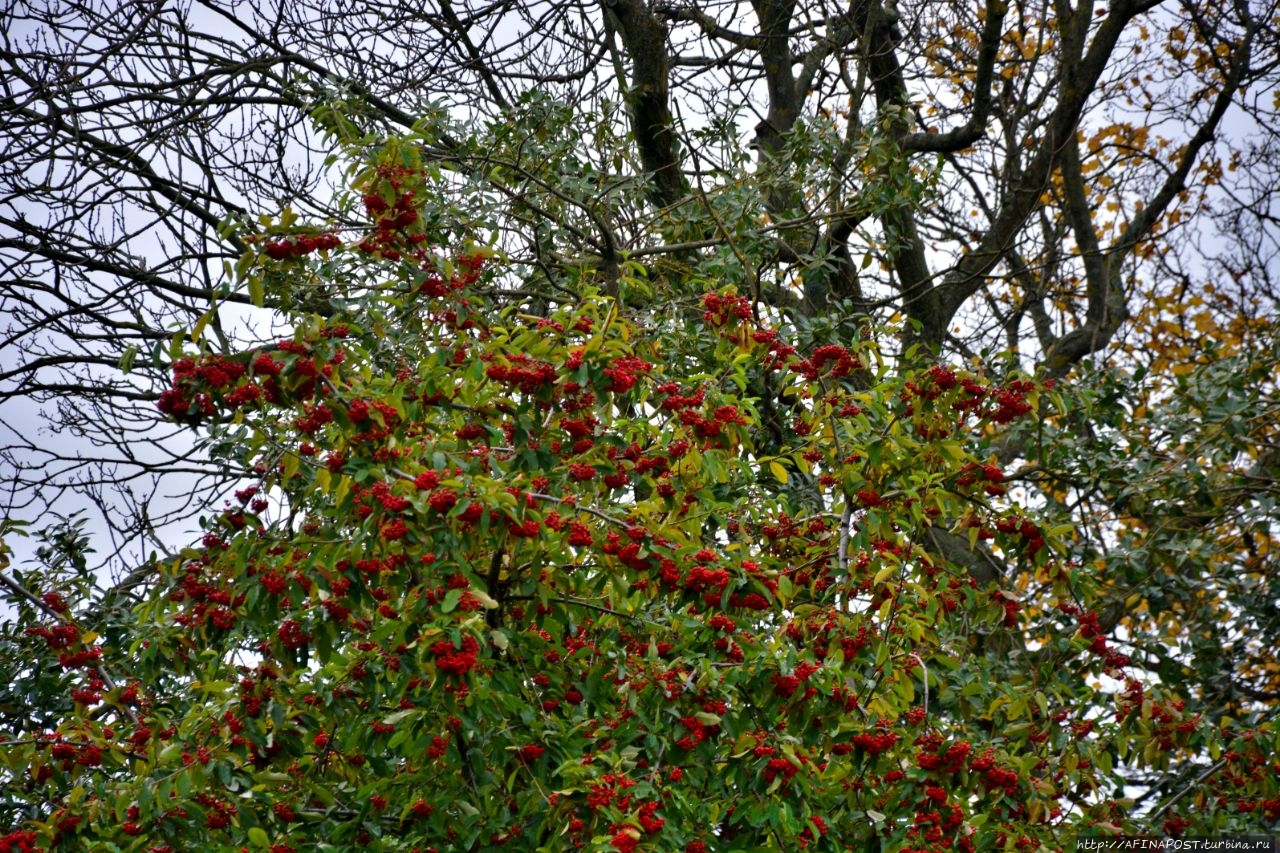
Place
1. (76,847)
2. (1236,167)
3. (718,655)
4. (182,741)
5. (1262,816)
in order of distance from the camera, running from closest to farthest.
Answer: (718,655) → (182,741) → (76,847) → (1262,816) → (1236,167)

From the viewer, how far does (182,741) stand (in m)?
3.19

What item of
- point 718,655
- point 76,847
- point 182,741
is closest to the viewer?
point 718,655

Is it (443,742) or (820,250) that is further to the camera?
(820,250)

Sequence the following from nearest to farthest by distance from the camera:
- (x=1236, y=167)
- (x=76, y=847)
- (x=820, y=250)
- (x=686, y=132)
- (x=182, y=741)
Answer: (x=182, y=741) < (x=76, y=847) < (x=820, y=250) < (x=686, y=132) < (x=1236, y=167)

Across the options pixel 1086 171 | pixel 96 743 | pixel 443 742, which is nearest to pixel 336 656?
pixel 443 742

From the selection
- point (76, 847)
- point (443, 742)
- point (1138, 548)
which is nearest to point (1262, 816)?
point (1138, 548)

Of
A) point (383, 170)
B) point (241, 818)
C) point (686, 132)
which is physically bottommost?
point (241, 818)

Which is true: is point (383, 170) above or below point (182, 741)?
above

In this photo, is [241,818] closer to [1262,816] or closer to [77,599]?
[77,599]

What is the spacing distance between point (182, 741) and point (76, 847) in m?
0.56

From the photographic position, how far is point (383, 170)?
3258 mm

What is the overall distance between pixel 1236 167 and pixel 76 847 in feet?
29.8

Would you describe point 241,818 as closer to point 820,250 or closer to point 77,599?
point 77,599

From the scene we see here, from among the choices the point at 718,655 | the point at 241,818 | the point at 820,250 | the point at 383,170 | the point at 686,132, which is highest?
the point at 686,132
